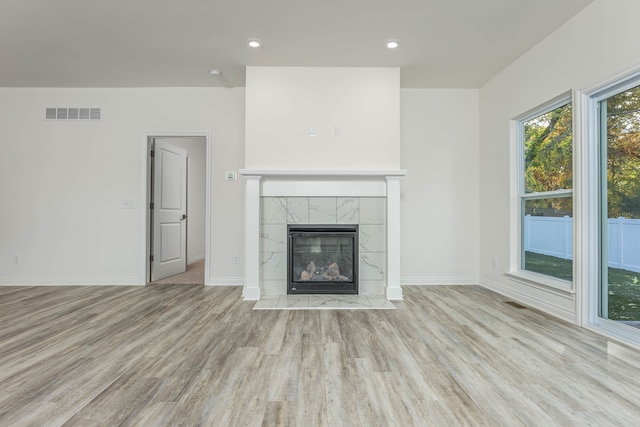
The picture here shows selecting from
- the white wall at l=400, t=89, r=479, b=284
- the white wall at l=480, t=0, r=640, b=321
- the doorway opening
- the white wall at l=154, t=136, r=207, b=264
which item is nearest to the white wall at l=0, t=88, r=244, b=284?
the doorway opening

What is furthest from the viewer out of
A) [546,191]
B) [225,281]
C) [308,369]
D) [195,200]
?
[195,200]

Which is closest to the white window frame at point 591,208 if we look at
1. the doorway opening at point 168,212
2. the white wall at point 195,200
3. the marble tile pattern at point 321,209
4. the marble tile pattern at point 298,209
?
the marble tile pattern at point 321,209

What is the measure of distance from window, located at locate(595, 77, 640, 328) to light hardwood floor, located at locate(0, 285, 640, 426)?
0.36 m

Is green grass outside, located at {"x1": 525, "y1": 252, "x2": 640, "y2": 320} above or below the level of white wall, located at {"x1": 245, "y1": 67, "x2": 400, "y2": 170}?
below

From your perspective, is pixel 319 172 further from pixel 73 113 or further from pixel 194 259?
pixel 194 259

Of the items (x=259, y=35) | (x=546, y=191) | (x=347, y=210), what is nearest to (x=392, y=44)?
(x=259, y=35)

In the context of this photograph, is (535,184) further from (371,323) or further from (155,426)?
(155,426)

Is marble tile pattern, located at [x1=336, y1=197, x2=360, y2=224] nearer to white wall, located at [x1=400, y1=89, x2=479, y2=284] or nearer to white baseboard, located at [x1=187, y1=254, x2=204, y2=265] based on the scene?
white wall, located at [x1=400, y1=89, x2=479, y2=284]

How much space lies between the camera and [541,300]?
317 centimetres

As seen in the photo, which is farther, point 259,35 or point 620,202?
point 259,35

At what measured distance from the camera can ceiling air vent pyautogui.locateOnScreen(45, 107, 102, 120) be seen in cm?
435

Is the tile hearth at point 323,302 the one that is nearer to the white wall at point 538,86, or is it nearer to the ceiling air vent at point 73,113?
the white wall at point 538,86

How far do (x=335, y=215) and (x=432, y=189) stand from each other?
1473 millimetres

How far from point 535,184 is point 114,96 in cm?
522
